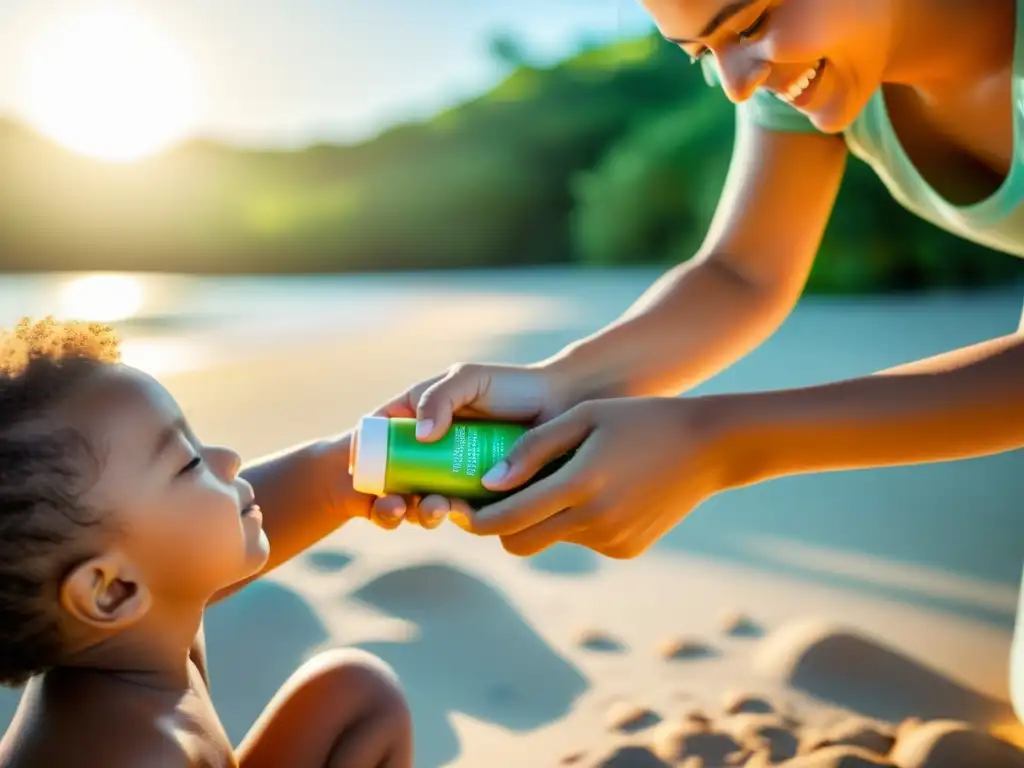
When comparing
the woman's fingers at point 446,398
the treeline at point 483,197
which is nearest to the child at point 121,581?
the woman's fingers at point 446,398

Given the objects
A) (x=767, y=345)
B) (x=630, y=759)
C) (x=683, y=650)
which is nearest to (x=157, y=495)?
(x=630, y=759)

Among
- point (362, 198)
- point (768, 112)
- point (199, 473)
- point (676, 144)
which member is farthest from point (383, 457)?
point (362, 198)

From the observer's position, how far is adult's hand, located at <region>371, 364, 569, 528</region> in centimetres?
61

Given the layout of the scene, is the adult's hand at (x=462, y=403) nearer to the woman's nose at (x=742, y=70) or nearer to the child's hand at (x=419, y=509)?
the child's hand at (x=419, y=509)

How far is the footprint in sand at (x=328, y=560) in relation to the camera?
1037mm

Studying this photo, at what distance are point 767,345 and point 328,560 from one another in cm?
123

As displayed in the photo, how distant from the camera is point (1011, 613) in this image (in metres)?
0.97

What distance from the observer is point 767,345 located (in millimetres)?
2076

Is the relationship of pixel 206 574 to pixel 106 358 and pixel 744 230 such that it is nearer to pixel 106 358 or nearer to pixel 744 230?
pixel 106 358

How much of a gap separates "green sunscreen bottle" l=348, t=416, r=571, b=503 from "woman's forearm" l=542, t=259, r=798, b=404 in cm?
14

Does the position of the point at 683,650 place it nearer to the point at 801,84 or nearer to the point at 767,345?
the point at 801,84

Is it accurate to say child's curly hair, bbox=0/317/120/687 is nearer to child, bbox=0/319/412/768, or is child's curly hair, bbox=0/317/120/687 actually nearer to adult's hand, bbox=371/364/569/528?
child, bbox=0/319/412/768

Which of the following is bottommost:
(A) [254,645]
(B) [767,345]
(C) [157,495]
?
(A) [254,645]

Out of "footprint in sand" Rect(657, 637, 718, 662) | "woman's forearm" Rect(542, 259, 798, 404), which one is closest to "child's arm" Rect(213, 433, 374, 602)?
"woman's forearm" Rect(542, 259, 798, 404)
